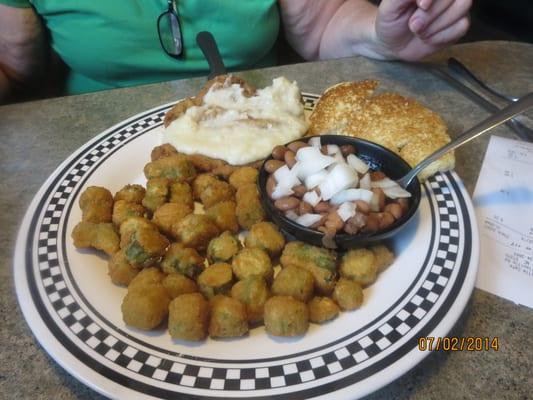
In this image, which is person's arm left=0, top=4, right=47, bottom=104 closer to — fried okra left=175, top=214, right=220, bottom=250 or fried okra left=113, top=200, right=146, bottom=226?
fried okra left=113, top=200, right=146, bottom=226

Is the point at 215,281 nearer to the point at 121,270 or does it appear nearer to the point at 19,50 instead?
the point at 121,270

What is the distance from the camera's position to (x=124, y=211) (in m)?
1.06

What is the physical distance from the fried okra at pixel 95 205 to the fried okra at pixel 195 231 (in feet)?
0.62

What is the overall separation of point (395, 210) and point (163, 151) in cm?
64

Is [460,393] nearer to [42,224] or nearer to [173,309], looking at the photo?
[173,309]

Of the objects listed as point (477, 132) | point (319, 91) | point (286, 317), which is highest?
point (477, 132)

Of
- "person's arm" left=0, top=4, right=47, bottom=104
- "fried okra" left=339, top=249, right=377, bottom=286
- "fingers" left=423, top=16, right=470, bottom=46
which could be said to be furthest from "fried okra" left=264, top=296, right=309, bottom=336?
"person's arm" left=0, top=4, right=47, bottom=104

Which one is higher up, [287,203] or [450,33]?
[450,33]

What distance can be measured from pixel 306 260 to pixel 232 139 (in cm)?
45

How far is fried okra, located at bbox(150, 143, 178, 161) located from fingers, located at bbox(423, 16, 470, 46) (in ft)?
3.04

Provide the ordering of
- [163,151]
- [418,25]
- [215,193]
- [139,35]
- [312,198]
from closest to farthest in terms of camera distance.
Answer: [312,198]
[215,193]
[163,151]
[418,25]
[139,35]

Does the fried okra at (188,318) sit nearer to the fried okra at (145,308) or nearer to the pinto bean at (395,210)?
the fried okra at (145,308)

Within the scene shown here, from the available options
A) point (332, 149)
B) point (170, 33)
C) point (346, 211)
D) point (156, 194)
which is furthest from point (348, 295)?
point (170, 33)

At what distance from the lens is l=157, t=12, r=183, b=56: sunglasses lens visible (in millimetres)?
1588
